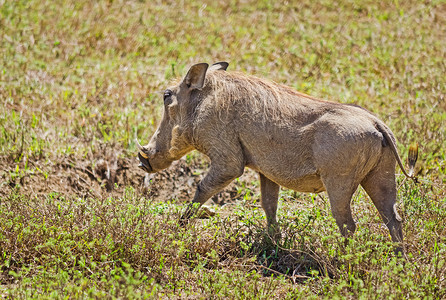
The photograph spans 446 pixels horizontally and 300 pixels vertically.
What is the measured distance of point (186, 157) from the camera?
661 cm

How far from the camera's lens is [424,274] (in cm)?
372

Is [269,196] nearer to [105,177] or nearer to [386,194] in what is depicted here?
[386,194]

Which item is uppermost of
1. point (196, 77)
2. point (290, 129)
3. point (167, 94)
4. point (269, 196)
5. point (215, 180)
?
point (196, 77)

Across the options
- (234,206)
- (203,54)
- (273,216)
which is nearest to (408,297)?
(273,216)

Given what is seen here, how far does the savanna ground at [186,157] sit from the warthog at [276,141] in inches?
12.9

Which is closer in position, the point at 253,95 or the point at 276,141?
the point at 276,141

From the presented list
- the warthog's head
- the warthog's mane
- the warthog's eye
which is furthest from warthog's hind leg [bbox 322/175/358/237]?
the warthog's eye

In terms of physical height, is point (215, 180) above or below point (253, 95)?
below

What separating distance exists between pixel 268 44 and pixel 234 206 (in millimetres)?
4700

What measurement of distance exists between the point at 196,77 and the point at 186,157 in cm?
192

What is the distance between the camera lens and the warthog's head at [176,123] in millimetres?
4859

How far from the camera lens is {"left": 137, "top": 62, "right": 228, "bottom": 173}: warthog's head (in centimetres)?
486

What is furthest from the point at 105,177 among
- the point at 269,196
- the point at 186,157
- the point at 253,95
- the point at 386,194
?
the point at 386,194

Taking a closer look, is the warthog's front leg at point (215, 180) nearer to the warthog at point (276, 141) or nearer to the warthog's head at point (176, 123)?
the warthog at point (276, 141)
